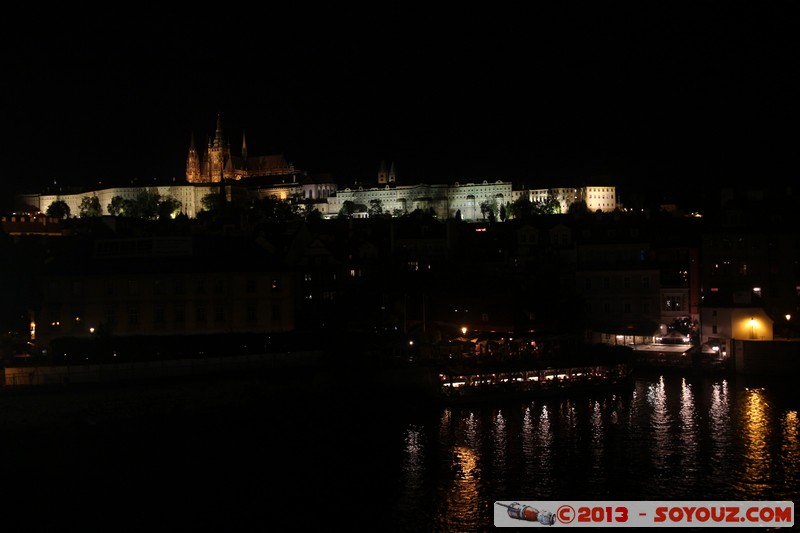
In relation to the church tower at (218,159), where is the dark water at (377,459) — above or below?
below

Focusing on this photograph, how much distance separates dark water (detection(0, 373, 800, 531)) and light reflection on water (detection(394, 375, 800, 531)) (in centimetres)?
6

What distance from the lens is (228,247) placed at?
3659 centimetres

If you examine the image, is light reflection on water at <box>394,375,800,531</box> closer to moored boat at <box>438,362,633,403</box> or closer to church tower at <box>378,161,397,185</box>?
moored boat at <box>438,362,633,403</box>

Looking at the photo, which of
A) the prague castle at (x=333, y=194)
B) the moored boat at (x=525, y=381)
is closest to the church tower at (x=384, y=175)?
the prague castle at (x=333, y=194)

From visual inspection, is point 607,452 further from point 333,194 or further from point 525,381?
point 333,194

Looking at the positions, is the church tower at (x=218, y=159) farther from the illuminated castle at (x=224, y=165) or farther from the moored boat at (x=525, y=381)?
the moored boat at (x=525, y=381)

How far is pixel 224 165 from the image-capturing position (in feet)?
567

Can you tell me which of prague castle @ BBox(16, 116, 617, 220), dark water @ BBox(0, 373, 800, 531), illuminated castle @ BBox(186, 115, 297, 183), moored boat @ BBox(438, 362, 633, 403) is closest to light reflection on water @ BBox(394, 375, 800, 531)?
dark water @ BBox(0, 373, 800, 531)

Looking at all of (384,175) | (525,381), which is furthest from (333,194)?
(525,381)

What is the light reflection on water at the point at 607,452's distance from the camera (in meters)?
19.7

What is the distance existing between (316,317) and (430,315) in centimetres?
503

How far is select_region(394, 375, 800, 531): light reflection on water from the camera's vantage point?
1967cm

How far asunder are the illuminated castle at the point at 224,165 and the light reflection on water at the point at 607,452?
145918 mm

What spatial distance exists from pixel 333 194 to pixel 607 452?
448 ft
